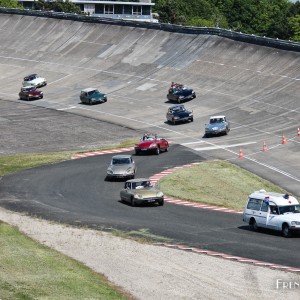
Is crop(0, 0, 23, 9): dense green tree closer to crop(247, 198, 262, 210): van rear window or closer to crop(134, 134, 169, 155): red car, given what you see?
crop(134, 134, 169, 155): red car

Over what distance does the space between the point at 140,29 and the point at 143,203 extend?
71859 millimetres

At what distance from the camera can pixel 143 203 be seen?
51062 millimetres

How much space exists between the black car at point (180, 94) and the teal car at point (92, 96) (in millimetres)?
7349

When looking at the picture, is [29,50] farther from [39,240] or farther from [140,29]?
[39,240]

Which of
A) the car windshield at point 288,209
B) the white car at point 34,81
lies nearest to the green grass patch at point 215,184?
the car windshield at point 288,209

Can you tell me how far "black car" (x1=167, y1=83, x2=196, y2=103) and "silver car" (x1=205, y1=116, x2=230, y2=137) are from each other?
574 inches

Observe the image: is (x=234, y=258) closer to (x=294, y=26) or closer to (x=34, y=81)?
(x=34, y=81)

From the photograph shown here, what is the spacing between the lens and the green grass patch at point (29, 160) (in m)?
65.9

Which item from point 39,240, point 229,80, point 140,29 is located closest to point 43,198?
point 39,240

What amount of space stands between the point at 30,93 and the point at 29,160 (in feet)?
107

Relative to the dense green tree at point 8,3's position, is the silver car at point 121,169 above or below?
below

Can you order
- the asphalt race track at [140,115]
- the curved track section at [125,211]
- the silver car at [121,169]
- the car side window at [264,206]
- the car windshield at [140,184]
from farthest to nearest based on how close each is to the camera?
the silver car at [121,169] < the car windshield at [140,184] < the asphalt race track at [140,115] < the car side window at [264,206] < the curved track section at [125,211]

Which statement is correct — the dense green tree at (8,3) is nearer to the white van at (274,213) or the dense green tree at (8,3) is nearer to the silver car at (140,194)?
the silver car at (140,194)

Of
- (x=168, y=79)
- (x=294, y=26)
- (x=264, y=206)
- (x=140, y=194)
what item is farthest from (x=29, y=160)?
(x=294, y=26)
